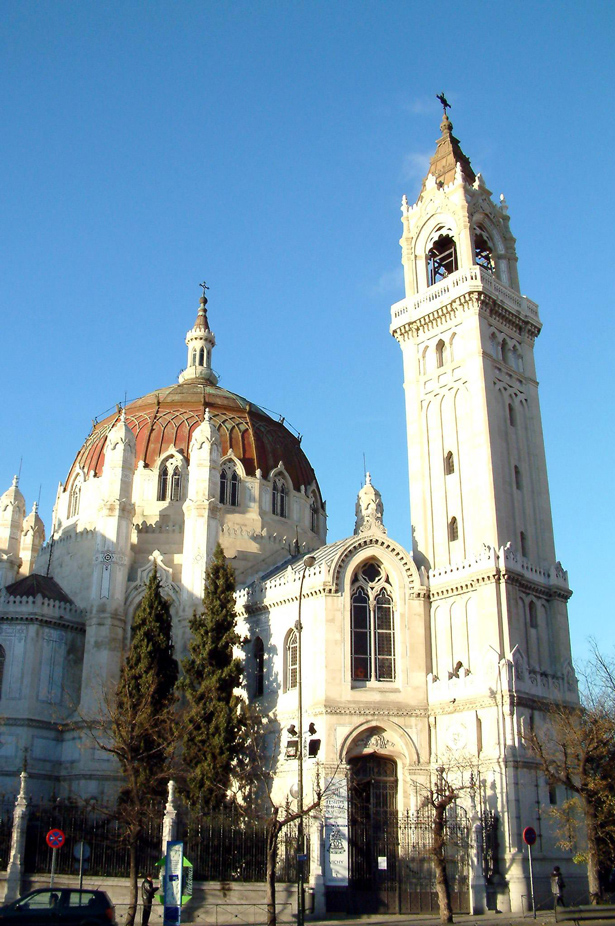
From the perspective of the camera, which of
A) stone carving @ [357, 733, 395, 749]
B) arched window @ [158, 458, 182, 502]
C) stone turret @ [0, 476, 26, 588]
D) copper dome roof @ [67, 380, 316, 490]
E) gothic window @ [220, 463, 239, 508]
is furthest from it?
copper dome roof @ [67, 380, 316, 490]

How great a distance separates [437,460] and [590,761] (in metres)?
17.3

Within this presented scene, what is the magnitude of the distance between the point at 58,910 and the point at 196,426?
130 ft

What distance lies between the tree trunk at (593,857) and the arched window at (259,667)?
16767mm

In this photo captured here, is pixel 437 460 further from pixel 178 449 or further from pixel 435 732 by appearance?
pixel 178 449

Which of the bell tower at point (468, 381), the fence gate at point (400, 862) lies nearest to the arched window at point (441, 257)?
the bell tower at point (468, 381)

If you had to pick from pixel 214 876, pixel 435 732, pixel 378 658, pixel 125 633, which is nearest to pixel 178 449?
pixel 125 633

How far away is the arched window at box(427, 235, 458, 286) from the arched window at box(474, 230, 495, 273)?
139 centimetres

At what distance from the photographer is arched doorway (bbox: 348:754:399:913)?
3416 cm

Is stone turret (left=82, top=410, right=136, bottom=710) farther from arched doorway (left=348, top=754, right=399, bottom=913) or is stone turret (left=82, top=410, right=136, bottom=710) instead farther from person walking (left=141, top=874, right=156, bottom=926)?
person walking (left=141, top=874, right=156, bottom=926)

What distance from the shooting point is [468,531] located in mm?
44938

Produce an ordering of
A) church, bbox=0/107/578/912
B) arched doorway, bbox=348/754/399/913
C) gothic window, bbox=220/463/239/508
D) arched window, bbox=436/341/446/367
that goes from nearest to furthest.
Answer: arched doorway, bbox=348/754/399/913 → church, bbox=0/107/578/912 → arched window, bbox=436/341/446/367 → gothic window, bbox=220/463/239/508

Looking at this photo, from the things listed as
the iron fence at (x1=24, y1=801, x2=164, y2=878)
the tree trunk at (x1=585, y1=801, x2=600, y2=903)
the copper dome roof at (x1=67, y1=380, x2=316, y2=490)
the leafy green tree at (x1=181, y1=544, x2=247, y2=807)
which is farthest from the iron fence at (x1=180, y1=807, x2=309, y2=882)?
the copper dome roof at (x1=67, y1=380, x2=316, y2=490)

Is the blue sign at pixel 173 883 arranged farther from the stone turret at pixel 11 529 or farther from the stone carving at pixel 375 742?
the stone turret at pixel 11 529

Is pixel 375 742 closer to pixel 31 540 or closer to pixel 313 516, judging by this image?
pixel 313 516
